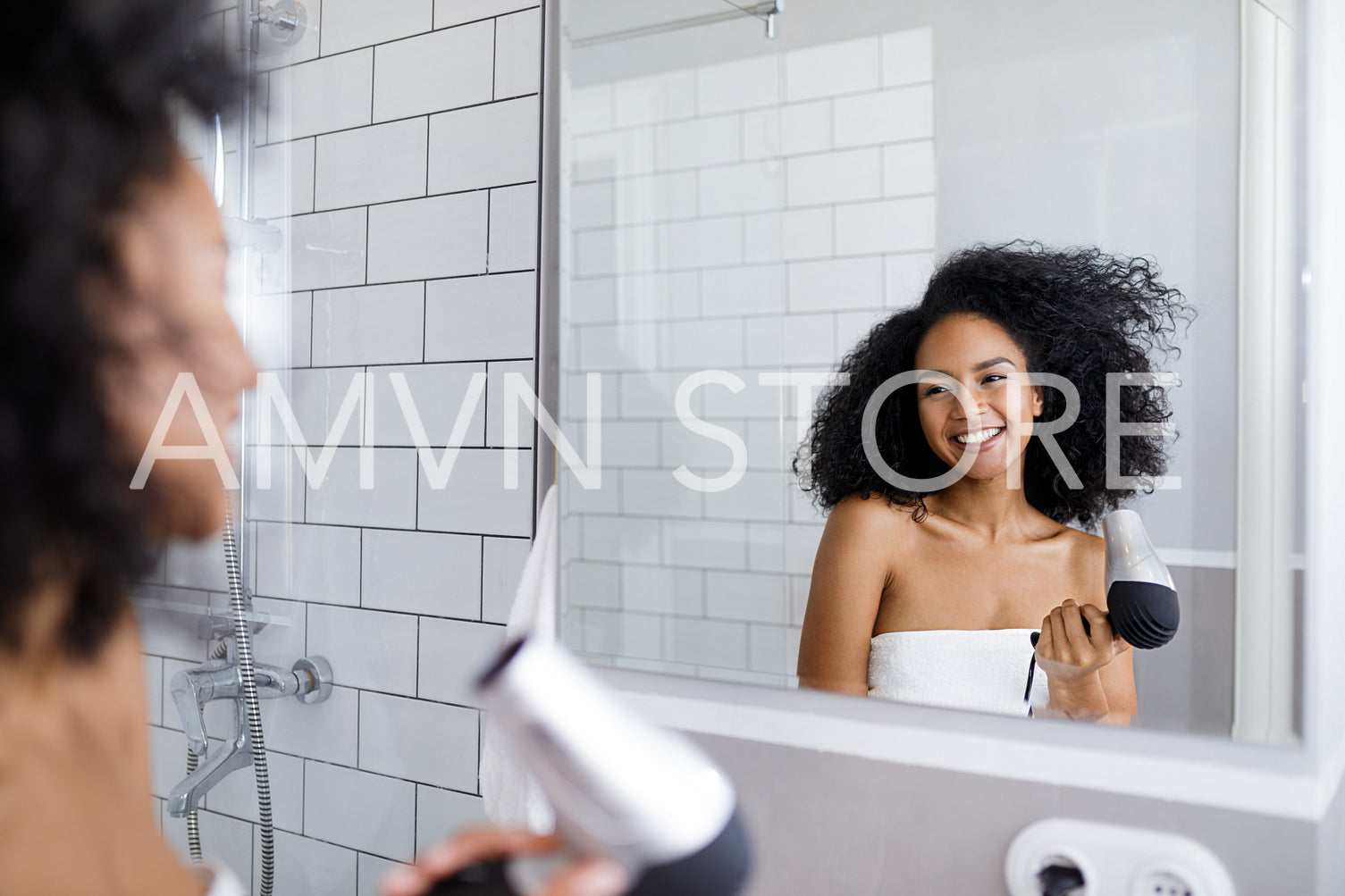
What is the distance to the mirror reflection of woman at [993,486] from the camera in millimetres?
774

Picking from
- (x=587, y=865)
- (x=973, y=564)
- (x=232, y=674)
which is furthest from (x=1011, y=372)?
(x=232, y=674)

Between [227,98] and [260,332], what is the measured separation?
76cm

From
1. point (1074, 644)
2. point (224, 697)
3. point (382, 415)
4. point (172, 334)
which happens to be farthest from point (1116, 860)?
point (224, 697)

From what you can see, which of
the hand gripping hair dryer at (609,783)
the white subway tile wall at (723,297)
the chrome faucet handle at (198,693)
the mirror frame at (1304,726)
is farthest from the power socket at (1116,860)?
the chrome faucet handle at (198,693)

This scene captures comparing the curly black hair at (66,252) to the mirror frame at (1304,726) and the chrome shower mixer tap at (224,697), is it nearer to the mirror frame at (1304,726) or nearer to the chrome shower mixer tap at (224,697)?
the mirror frame at (1304,726)

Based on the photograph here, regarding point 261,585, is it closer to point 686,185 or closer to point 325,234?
point 325,234

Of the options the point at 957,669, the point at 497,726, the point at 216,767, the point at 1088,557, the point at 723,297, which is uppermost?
the point at 723,297

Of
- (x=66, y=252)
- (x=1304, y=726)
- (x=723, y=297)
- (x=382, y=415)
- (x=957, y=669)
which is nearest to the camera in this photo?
(x=66, y=252)

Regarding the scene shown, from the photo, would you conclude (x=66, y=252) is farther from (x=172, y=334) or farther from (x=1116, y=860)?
(x=1116, y=860)

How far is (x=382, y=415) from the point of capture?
120cm

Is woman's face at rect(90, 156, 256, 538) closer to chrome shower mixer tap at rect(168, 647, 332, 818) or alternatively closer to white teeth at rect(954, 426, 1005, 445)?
white teeth at rect(954, 426, 1005, 445)

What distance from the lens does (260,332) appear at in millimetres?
1263

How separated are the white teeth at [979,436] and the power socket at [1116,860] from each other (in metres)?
0.31

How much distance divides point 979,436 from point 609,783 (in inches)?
18.8
